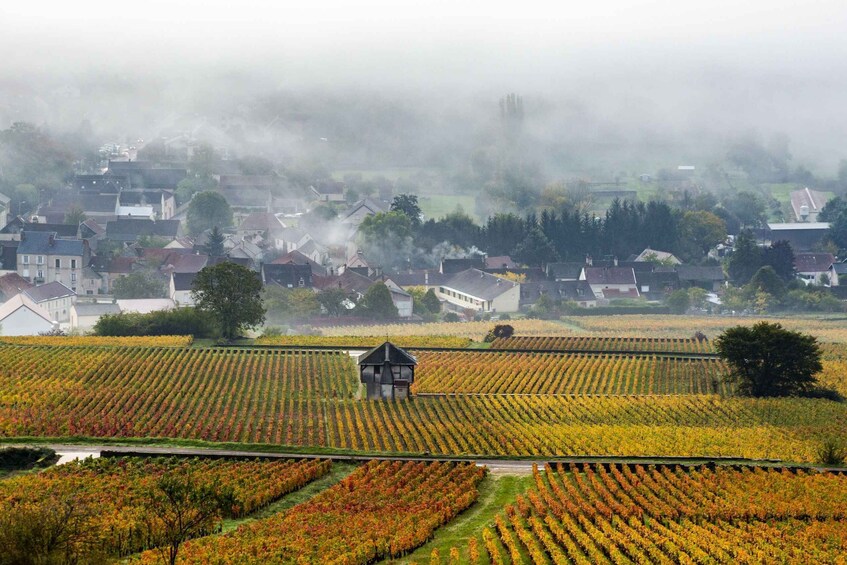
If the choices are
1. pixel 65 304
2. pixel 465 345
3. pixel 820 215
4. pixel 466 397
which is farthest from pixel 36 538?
pixel 820 215

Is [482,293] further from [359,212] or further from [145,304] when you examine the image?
[359,212]

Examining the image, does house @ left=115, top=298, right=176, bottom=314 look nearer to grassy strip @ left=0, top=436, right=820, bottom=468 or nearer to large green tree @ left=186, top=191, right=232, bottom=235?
large green tree @ left=186, top=191, right=232, bottom=235

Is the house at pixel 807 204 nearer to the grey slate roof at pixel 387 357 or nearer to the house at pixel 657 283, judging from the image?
the house at pixel 657 283

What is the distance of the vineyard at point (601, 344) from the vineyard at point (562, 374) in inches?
119

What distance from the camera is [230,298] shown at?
276ft

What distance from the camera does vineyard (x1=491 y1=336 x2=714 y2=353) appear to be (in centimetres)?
8169

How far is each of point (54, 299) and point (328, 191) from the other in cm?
6855

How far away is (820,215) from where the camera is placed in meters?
158

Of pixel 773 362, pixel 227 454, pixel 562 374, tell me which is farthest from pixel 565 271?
pixel 227 454

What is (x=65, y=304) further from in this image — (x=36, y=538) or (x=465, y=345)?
(x=36, y=538)

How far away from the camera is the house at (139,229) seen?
13862 cm

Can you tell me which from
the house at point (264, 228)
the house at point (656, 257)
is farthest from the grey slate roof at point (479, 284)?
the house at point (264, 228)

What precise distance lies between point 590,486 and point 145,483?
13968 mm

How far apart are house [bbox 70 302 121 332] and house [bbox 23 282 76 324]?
2.21 meters
